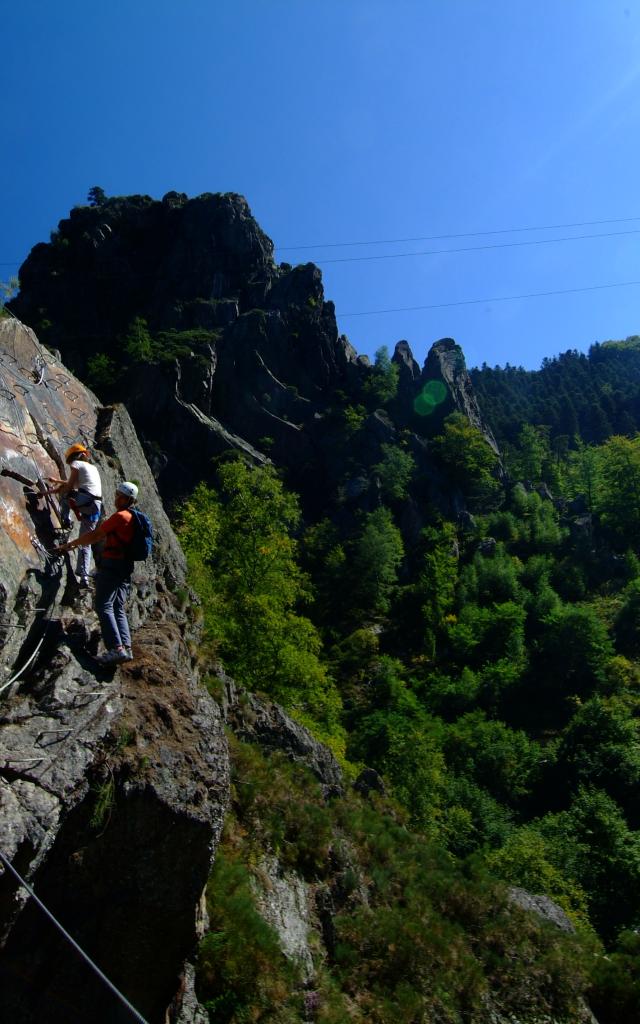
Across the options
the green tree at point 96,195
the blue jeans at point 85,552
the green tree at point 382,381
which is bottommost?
the blue jeans at point 85,552

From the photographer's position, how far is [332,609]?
182ft

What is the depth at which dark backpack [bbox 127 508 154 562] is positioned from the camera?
288 inches

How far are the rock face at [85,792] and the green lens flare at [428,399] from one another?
6946cm

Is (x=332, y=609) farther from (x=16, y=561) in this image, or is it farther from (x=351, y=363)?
(x=16, y=561)

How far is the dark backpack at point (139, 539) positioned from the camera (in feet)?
24.0

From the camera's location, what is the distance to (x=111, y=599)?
7.17 m

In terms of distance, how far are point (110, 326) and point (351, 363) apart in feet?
83.4

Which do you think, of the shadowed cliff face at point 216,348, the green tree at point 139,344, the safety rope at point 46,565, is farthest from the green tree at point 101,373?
the safety rope at point 46,565

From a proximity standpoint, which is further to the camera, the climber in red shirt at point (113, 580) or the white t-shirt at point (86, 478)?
the white t-shirt at point (86, 478)

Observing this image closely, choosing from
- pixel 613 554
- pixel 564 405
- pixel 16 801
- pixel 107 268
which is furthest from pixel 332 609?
pixel 564 405

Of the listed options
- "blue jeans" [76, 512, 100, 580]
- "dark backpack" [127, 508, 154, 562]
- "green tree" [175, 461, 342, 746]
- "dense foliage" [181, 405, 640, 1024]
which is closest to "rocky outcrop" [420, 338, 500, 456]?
"dense foliage" [181, 405, 640, 1024]

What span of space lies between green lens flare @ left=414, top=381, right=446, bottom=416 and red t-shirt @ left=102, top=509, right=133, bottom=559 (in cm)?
7024

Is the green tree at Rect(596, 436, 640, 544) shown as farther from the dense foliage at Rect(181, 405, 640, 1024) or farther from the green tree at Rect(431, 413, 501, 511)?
the green tree at Rect(431, 413, 501, 511)

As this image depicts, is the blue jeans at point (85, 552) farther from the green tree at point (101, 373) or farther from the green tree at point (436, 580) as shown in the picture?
the green tree at point (101, 373)
